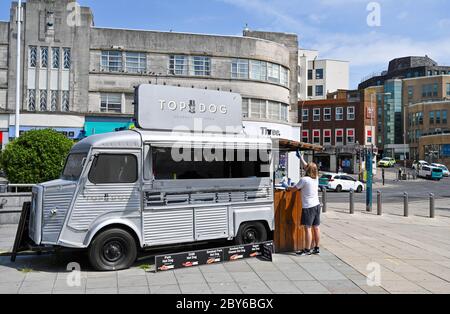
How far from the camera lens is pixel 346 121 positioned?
68.9 m

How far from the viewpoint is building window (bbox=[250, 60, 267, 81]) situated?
3841cm

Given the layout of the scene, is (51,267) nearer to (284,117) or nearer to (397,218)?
(397,218)

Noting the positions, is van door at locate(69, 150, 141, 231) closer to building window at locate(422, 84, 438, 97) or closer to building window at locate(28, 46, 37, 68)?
building window at locate(28, 46, 37, 68)

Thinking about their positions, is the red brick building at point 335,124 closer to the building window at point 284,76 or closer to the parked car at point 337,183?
the building window at point 284,76

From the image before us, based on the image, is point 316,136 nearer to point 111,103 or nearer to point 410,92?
point 410,92

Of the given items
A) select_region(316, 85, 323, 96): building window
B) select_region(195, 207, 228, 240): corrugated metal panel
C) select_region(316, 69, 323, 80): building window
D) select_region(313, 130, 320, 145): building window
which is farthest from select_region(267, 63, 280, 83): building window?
select_region(316, 69, 323, 80): building window

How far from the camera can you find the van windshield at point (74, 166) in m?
8.05

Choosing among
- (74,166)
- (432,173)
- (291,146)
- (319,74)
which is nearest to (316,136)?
(319,74)

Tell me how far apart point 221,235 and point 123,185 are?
2197mm

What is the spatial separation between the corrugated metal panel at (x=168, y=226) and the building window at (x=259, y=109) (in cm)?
3010

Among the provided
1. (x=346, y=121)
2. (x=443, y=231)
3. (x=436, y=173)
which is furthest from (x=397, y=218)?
(x=346, y=121)

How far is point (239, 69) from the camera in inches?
1502

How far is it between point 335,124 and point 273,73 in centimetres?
3241

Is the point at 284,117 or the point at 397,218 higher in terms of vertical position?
the point at 284,117
